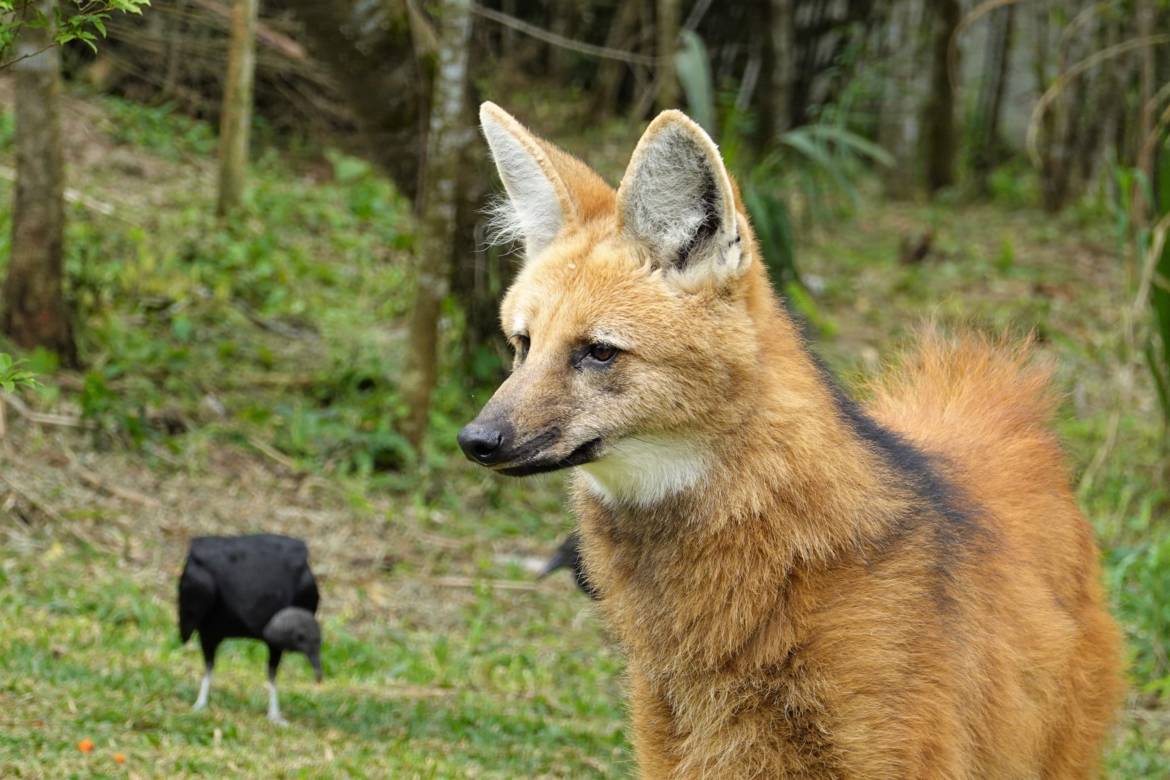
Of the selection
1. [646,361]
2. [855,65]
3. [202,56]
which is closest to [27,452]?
[646,361]

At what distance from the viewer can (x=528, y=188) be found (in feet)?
9.34

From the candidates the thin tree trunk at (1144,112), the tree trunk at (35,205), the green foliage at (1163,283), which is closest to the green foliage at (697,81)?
the thin tree trunk at (1144,112)

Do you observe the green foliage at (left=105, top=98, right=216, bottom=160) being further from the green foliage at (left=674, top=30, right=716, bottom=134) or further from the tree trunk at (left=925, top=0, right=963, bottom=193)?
the tree trunk at (left=925, top=0, right=963, bottom=193)

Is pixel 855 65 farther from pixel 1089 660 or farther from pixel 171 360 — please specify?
pixel 1089 660

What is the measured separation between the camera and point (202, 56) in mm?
10234

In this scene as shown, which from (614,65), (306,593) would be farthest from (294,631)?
(614,65)

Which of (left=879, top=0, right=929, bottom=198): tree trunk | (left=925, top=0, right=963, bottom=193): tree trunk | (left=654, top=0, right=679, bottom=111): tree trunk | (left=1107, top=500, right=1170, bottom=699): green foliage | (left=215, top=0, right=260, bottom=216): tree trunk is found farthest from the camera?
(left=879, top=0, right=929, bottom=198): tree trunk

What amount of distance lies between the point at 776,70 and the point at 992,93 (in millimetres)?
3487

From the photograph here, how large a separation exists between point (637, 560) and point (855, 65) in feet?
34.8

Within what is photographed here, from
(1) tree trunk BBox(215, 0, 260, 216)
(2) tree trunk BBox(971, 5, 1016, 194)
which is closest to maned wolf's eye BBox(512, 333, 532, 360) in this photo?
(1) tree trunk BBox(215, 0, 260, 216)

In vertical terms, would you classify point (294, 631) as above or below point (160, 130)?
below

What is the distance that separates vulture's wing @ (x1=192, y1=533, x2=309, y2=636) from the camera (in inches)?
160

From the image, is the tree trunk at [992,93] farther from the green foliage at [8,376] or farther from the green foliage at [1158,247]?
the green foliage at [8,376]

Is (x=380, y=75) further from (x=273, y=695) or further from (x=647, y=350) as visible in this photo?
(x=647, y=350)
